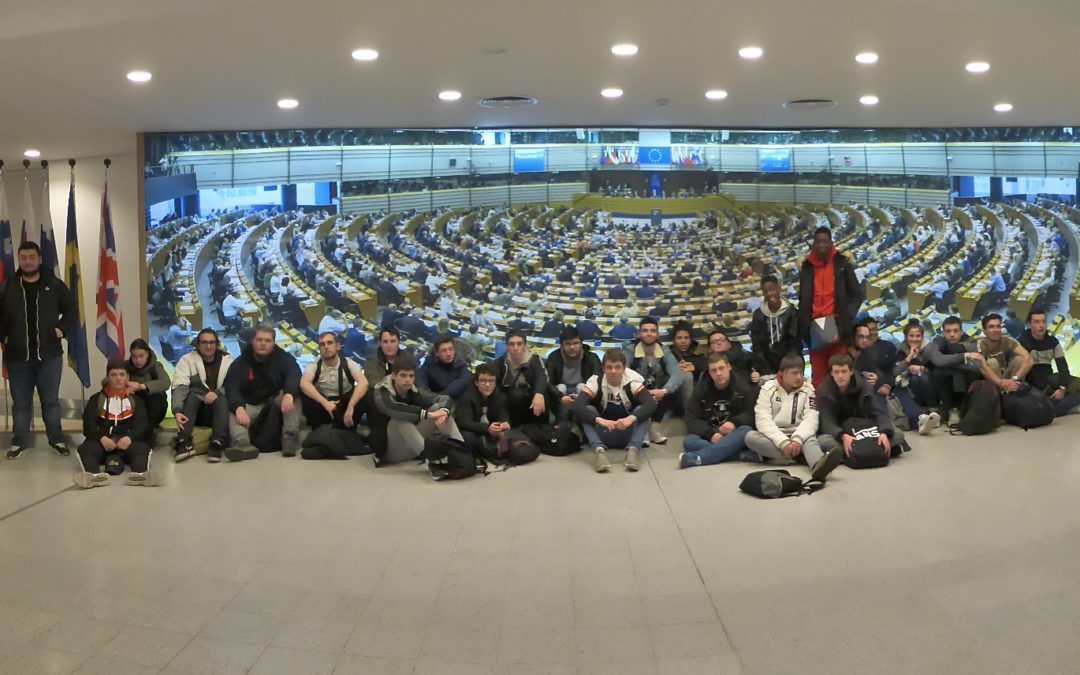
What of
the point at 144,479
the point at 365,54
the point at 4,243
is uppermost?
the point at 365,54

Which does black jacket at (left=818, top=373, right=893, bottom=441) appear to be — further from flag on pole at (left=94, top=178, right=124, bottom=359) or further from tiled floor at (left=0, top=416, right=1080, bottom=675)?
flag on pole at (left=94, top=178, right=124, bottom=359)

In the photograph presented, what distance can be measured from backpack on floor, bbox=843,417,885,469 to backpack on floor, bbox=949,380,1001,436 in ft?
4.77

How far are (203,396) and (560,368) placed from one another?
9.37ft

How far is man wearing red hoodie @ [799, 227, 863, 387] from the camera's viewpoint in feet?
30.6

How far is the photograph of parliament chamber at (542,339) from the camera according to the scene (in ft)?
16.0

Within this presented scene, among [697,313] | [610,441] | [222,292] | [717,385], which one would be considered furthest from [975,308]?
[222,292]

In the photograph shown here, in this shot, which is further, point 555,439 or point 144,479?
point 555,439

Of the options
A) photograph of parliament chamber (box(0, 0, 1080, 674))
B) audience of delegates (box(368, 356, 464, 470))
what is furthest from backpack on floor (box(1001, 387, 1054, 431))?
audience of delegates (box(368, 356, 464, 470))

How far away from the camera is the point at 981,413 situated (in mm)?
8539

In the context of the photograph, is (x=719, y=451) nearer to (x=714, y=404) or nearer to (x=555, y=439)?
(x=714, y=404)

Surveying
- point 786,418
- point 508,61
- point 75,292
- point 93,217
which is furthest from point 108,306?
point 786,418

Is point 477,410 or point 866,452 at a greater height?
point 477,410

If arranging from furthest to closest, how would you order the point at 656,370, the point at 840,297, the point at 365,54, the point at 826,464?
the point at 840,297 < the point at 656,370 < the point at 826,464 < the point at 365,54

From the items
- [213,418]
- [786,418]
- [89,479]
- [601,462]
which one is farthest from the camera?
[213,418]
